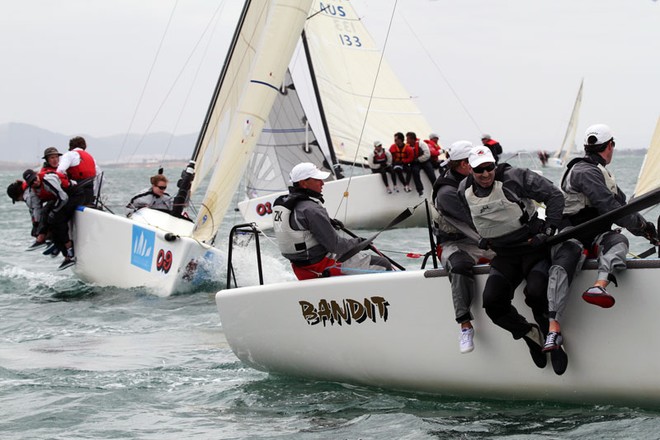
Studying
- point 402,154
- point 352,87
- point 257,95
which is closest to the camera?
point 257,95

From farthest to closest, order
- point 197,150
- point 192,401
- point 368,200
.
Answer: point 368,200 < point 197,150 < point 192,401

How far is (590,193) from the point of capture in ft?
14.9

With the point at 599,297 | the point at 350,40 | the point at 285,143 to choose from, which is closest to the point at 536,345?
the point at 599,297

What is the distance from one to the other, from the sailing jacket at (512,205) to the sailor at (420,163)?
10.1m

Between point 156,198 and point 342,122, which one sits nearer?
point 156,198

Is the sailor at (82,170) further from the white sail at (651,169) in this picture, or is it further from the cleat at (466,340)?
the white sail at (651,169)

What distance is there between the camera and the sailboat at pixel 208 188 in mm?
8586

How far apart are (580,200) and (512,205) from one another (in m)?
0.39

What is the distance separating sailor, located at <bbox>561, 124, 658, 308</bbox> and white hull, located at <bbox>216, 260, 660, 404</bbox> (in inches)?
4.1

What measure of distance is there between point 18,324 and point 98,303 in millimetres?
1133

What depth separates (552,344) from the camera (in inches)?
176

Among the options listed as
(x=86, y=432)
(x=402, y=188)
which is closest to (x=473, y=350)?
(x=86, y=432)

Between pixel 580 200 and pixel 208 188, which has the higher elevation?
pixel 208 188

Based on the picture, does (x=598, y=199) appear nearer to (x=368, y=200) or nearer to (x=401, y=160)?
(x=401, y=160)
